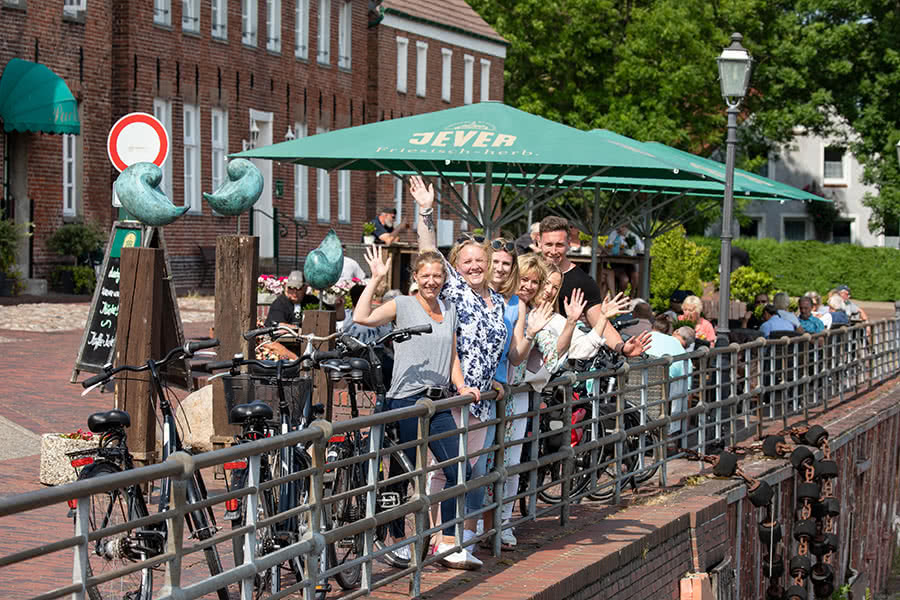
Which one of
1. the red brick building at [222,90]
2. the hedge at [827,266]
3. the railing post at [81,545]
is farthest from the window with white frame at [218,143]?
the railing post at [81,545]

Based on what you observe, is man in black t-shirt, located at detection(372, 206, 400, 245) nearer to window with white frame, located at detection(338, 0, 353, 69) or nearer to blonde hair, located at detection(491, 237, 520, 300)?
blonde hair, located at detection(491, 237, 520, 300)

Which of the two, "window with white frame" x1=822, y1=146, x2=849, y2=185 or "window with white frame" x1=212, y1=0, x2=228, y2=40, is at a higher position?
"window with white frame" x1=212, y1=0, x2=228, y2=40

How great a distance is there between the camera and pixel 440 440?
7.57 metres

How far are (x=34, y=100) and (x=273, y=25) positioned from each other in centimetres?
1163

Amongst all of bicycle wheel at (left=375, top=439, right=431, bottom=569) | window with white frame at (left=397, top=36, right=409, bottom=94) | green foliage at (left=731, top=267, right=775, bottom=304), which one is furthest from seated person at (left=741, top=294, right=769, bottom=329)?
window with white frame at (left=397, top=36, right=409, bottom=94)

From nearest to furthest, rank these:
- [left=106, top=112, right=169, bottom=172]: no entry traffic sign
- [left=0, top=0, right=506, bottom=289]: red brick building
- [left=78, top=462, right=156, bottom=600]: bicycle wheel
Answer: [left=78, top=462, right=156, bottom=600]: bicycle wheel < [left=106, top=112, right=169, bottom=172]: no entry traffic sign < [left=0, top=0, right=506, bottom=289]: red brick building

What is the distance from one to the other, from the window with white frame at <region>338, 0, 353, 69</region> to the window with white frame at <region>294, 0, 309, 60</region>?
207 cm

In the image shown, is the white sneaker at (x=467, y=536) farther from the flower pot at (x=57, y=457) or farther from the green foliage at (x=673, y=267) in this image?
the green foliage at (x=673, y=267)

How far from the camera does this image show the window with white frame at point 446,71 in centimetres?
4709

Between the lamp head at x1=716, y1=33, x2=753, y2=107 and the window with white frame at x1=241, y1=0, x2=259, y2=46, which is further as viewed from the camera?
the window with white frame at x1=241, y1=0, x2=259, y2=46

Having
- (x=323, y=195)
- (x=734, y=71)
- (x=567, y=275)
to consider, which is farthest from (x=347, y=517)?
(x=323, y=195)

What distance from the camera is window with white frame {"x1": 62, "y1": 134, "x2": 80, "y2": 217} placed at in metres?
28.6

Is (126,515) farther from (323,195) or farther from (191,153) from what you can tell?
(323,195)

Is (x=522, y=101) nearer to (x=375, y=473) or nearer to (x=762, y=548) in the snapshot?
(x=762, y=548)
